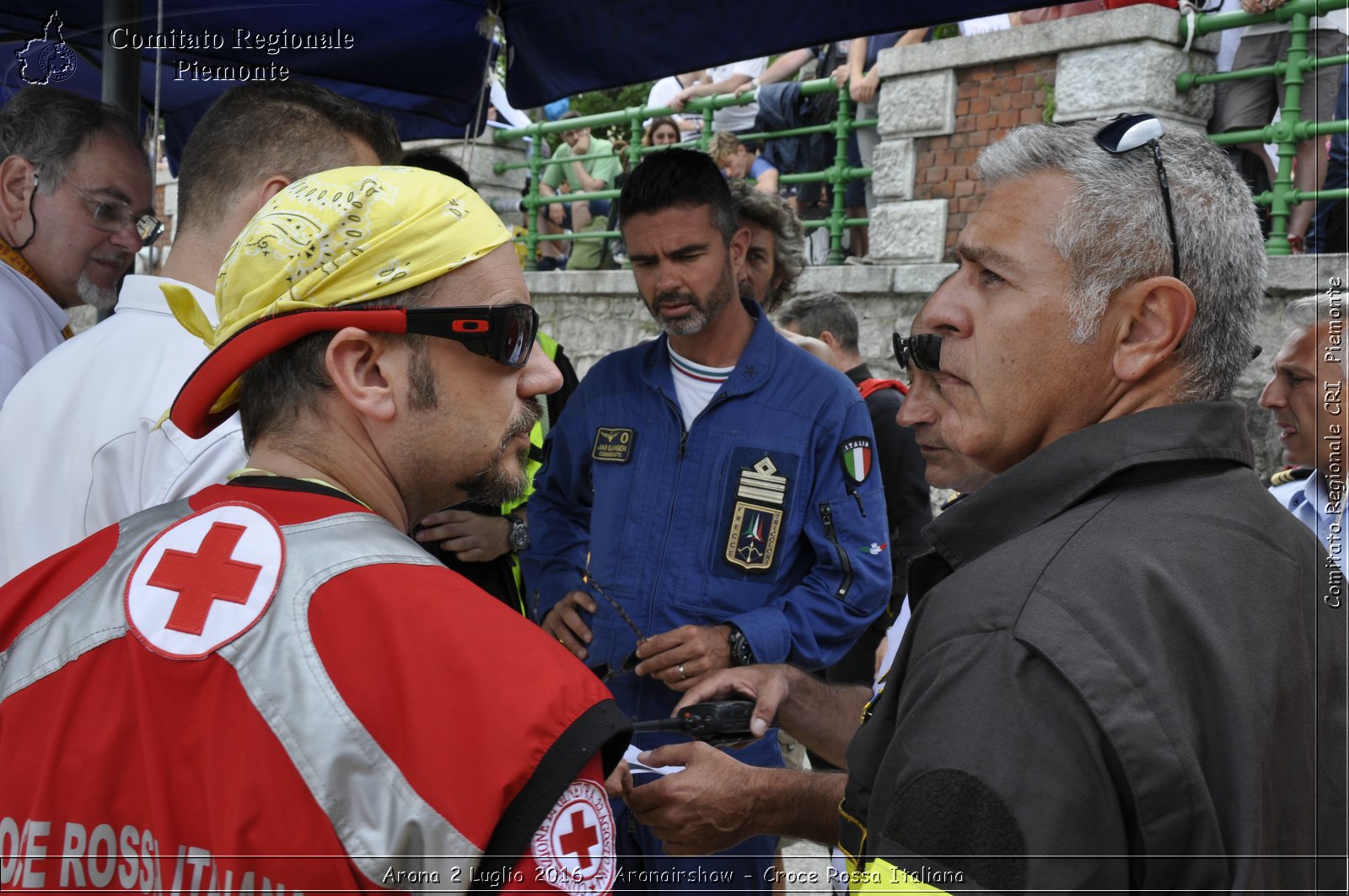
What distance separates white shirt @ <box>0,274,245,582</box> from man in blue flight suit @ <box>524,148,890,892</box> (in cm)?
139

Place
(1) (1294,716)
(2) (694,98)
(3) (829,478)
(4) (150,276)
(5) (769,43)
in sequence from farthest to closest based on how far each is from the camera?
1. (2) (694,98)
2. (5) (769,43)
3. (3) (829,478)
4. (4) (150,276)
5. (1) (1294,716)

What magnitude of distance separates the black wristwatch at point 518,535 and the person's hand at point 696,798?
155 cm

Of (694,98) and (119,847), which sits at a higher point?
(694,98)

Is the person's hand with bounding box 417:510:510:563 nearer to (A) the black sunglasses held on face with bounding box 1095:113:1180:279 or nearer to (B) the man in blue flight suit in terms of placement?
(B) the man in blue flight suit

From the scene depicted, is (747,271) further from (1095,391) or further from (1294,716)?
(1294,716)

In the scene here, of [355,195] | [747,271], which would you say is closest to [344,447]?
[355,195]

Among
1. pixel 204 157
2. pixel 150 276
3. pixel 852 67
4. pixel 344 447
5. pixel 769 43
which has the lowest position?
pixel 344 447

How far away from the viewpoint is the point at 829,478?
133 inches

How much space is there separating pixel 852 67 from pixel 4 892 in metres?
8.20

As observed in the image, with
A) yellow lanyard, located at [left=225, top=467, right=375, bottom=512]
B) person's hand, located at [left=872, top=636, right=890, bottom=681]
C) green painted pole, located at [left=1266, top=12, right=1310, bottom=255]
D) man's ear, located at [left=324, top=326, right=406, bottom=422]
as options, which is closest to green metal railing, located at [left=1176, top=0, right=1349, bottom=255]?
green painted pole, located at [left=1266, top=12, right=1310, bottom=255]

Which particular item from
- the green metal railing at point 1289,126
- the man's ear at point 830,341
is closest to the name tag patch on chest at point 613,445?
the man's ear at point 830,341

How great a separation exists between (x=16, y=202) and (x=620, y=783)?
253cm

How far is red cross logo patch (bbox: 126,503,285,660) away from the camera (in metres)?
1.25

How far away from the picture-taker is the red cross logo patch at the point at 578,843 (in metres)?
1.19
